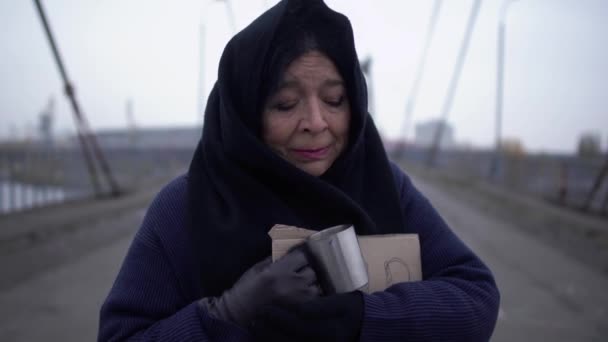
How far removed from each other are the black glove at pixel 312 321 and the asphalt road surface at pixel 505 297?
7.59 feet

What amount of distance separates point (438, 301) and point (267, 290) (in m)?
0.45

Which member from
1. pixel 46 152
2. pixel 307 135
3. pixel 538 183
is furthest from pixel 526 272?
pixel 46 152

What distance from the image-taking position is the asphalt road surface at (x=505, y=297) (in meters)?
3.05

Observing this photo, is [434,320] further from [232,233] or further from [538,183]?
[538,183]

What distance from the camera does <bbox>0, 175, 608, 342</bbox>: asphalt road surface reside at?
3051 millimetres

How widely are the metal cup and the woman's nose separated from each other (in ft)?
0.99

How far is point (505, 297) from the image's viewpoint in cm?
375

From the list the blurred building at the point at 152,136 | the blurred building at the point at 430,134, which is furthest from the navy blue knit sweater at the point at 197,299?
the blurred building at the point at 152,136

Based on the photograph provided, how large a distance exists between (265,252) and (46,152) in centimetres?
752

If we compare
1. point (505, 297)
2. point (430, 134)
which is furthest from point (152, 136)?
point (505, 297)

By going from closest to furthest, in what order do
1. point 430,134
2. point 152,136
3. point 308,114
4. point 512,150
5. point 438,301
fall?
point 438,301 → point 308,114 → point 512,150 → point 430,134 → point 152,136

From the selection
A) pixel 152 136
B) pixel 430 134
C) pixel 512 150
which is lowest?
pixel 152 136

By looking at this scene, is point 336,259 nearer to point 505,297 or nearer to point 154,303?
point 154,303

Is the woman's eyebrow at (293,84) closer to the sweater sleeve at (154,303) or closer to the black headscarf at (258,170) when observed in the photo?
the black headscarf at (258,170)
